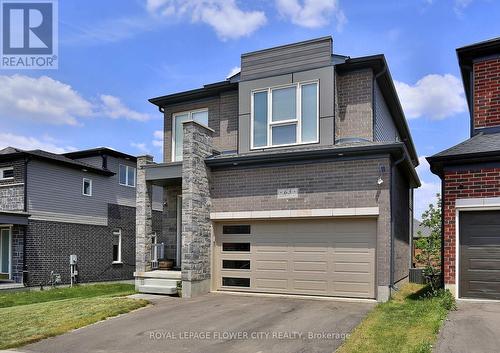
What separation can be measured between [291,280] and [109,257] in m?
15.3

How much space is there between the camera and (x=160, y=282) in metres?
13.8

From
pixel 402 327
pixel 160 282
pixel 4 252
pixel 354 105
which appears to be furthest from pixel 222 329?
pixel 4 252

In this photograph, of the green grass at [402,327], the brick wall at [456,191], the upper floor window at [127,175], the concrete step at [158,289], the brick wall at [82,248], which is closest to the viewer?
the green grass at [402,327]

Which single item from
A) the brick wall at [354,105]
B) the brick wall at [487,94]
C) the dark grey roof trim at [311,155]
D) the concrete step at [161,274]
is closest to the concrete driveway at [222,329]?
the concrete step at [161,274]

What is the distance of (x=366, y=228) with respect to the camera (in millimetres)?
12125

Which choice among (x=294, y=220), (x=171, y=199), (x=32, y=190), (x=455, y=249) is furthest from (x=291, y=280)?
(x=32, y=190)

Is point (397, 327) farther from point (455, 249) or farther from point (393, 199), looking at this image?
point (393, 199)

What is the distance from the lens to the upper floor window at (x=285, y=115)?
1388 cm

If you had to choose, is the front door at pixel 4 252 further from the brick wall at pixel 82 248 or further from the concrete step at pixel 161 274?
the concrete step at pixel 161 274

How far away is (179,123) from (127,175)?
11.2 m

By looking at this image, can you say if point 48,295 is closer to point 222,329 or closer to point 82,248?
point 82,248

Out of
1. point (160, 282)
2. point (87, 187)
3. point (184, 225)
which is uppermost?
point (87, 187)

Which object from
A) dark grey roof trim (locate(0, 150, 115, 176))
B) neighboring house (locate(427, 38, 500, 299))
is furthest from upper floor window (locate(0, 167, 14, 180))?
neighboring house (locate(427, 38, 500, 299))

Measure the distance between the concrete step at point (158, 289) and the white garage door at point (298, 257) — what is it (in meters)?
Answer: 1.44
